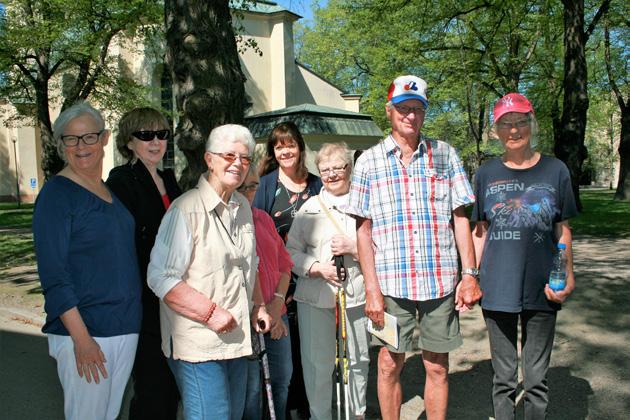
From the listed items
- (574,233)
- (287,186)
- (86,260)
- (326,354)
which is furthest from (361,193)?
(574,233)

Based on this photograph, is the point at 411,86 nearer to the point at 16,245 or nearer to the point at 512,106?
the point at 512,106

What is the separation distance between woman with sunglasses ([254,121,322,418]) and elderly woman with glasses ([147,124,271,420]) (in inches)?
47.0

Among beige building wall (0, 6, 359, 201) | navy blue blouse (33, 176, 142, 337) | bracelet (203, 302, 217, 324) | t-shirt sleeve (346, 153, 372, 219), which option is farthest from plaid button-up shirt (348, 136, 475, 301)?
beige building wall (0, 6, 359, 201)

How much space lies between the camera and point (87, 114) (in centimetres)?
289

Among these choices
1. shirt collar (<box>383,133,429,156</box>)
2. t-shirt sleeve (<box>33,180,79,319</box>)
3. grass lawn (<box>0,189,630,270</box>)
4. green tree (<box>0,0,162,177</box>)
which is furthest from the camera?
green tree (<box>0,0,162,177</box>)

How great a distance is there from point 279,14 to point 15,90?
530 inches

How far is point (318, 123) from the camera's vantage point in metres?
9.95

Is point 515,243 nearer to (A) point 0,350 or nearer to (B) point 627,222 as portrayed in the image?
(A) point 0,350

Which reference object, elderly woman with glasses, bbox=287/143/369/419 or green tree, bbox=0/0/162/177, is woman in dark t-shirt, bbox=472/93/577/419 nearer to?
elderly woman with glasses, bbox=287/143/369/419

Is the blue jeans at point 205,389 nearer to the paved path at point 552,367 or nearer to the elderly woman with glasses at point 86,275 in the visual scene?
the elderly woman with glasses at point 86,275

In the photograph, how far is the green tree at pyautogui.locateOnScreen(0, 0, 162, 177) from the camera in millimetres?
16828

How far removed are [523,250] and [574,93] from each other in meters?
10.4

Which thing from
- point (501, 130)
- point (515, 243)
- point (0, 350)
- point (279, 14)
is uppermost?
point (279, 14)

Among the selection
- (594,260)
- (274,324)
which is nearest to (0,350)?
(274,324)
